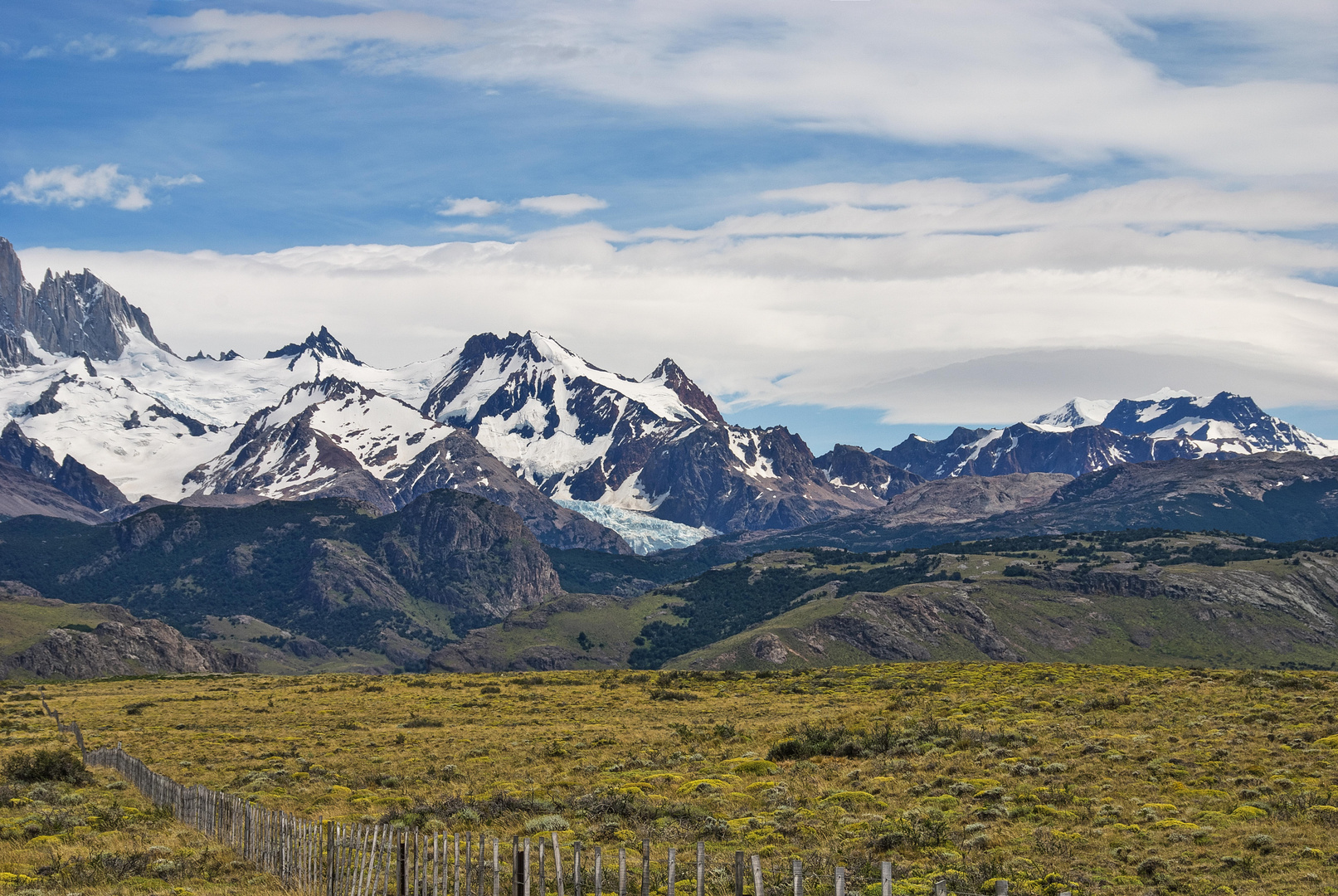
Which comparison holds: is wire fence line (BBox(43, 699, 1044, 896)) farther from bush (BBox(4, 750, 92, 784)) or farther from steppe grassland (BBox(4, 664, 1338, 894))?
bush (BBox(4, 750, 92, 784))

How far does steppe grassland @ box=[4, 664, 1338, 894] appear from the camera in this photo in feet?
114

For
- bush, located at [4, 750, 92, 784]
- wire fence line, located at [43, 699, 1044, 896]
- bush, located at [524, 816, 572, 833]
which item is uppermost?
wire fence line, located at [43, 699, 1044, 896]

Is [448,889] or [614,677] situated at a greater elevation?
[448,889]

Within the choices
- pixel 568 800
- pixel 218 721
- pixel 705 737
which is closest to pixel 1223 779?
pixel 568 800

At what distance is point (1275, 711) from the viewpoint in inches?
2477

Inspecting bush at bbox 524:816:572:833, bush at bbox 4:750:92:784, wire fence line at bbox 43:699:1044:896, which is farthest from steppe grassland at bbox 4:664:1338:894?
bush at bbox 4:750:92:784

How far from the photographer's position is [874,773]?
167 ft

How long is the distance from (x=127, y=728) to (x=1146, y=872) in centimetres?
A: 7576

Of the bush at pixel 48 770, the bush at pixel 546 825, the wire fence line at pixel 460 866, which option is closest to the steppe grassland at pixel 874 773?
the bush at pixel 546 825

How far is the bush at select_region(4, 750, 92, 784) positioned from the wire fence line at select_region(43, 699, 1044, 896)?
758 inches

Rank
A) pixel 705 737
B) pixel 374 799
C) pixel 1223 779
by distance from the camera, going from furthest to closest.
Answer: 1. pixel 705 737
2. pixel 374 799
3. pixel 1223 779

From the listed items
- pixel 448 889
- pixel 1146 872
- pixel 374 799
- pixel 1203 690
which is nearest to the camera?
pixel 448 889

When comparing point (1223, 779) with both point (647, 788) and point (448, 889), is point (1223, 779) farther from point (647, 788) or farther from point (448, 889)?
point (448, 889)

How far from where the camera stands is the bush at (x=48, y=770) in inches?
2127
